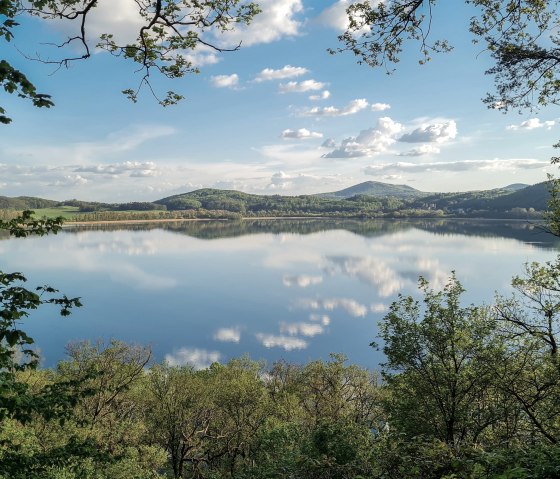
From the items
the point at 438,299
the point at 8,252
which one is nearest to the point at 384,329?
the point at 438,299

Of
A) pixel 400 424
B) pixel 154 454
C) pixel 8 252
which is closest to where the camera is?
pixel 400 424

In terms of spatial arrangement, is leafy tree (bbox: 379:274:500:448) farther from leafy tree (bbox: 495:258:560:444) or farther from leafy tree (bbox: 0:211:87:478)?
leafy tree (bbox: 0:211:87:478)

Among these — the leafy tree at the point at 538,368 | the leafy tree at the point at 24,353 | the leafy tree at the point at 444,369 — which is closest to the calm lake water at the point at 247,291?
the leafy tree at the point at 444,369

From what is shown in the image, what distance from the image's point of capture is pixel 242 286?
127250mm

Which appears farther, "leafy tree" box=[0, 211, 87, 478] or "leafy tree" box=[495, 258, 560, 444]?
"leafy tree" box=[495, 258, 560, 444]

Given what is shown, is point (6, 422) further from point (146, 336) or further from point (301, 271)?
point (301, 271)

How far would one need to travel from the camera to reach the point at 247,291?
121 m

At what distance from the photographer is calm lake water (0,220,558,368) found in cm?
7881

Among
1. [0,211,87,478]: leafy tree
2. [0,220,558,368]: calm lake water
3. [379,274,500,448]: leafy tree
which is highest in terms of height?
[0,211,87,478]: leafy tree

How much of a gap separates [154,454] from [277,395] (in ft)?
49.4

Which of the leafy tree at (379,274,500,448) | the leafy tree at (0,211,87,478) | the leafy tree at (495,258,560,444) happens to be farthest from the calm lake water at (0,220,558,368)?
the leafy tree at (0,211,87,478)

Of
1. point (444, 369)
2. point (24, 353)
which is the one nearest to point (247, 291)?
point (444, 369)

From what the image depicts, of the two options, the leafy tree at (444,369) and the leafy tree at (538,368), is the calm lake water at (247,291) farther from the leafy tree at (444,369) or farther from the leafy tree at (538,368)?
the leafy tree at (538,368)

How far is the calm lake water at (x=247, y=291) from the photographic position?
7881 cm
